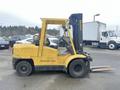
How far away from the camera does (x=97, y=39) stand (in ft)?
105

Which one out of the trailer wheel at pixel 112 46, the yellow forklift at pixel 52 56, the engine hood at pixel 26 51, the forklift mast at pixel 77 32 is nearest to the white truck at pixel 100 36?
the trailer wheel at pixel 112 46

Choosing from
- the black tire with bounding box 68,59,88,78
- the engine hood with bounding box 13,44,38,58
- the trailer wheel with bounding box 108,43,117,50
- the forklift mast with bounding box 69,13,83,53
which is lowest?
the black tire with bounding box 68,59,88,78

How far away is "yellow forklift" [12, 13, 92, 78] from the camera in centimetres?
1070

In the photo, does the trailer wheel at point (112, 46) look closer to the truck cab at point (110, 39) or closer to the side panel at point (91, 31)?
the truck cab at point (110, 39)

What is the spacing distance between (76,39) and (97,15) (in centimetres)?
2573

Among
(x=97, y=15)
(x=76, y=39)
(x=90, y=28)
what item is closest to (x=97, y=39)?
(x=90, y=28)

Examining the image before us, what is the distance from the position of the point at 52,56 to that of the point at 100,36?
2106 centimetres

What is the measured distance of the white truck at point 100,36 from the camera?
29797mm

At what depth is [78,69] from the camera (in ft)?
35.2

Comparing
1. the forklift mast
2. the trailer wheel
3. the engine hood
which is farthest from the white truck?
the engine hood

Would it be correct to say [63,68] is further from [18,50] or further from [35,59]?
[18,50]

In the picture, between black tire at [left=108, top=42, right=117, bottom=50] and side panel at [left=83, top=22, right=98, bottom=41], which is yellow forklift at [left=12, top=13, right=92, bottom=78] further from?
side panel at [left=83, top=22, right=98, bottom=41]

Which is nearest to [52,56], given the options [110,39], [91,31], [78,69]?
[78,69]

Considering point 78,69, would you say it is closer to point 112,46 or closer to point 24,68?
point 24,68
